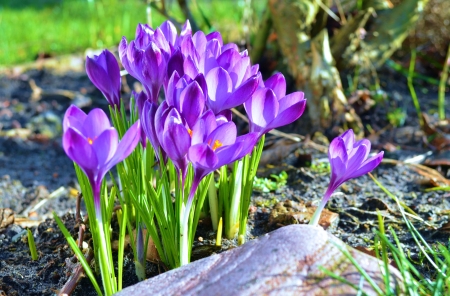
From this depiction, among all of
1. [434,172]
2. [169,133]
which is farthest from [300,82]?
[169,133]

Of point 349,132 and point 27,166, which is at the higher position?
point 349,132

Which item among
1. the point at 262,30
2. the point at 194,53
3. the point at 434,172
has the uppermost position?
the point at 194,53

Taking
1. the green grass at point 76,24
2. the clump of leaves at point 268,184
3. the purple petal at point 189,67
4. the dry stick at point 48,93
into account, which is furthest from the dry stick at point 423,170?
the dry stick at point 48,93

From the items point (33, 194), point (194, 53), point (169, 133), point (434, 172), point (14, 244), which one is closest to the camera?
point (169, 133)

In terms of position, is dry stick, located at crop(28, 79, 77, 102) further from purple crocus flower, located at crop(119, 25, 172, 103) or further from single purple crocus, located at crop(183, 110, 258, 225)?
single purple crocus, located at crop(183, 110, 258, 225)

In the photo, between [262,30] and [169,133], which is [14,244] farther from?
[262,30]

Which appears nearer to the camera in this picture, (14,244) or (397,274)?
(397,274)

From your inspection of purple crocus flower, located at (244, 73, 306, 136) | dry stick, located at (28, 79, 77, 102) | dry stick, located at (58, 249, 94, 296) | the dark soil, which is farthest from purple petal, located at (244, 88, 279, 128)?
dry stick, located at (28, 79, 77, 102)
